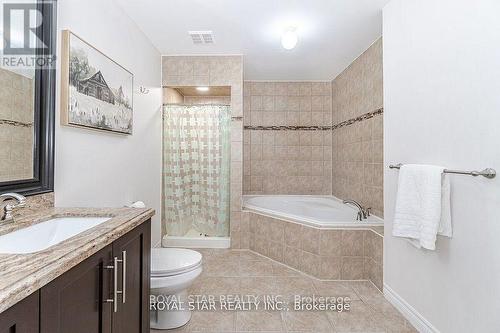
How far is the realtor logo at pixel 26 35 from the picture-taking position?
1202mm

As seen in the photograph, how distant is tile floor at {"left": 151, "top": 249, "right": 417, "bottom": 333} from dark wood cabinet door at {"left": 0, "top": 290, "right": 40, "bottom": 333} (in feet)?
4.29

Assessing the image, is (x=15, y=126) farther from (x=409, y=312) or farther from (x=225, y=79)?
(x=409, y=312)

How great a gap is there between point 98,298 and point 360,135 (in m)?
2.93

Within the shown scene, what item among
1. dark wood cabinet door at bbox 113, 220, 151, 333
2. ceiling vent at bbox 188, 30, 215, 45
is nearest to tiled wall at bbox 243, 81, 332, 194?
ceiling vent at bbox 188, 30, 215, 45

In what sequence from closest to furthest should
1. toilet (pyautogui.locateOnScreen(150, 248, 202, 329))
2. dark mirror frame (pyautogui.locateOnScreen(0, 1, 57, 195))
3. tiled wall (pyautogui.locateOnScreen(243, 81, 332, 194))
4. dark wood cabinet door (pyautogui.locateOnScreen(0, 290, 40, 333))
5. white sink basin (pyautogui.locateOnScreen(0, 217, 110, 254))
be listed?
1. dark wood cabinet door (pyautogui.locateOnScreen(0, 290, 40, 333))
2. white sink basin (pyautogui.locateOnScreen(0, 217, 110, 254))
3. dark mirror frame (pyautogui.locateOnScreen(0, 1, 57, 195))
4. toilet (pyautogui.locateOnScreen(150, 248, 202, 329))
5. tiled wall (pyautogui.locateOnScreen(243, 81, 332, 194))

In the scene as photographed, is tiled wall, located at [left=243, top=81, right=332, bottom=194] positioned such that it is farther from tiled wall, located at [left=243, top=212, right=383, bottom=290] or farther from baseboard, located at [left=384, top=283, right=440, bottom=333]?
baseboard, located at [left=384, top=283, right=440, bottom=333]

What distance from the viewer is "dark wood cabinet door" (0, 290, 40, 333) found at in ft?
1.87

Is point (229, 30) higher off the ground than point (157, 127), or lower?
higher

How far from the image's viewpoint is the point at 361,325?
1828 millimetres

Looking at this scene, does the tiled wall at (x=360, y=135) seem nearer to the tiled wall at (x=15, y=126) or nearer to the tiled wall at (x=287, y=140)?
the tiled wall at (x=287, y=140)

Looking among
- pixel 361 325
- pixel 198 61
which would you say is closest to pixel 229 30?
pixel 198 61

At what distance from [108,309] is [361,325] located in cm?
159

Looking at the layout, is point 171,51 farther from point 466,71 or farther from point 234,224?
point 466,71

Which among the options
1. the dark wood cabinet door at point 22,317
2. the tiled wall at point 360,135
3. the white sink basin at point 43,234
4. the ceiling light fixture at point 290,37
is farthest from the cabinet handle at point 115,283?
the tiled wall at point 360,135
